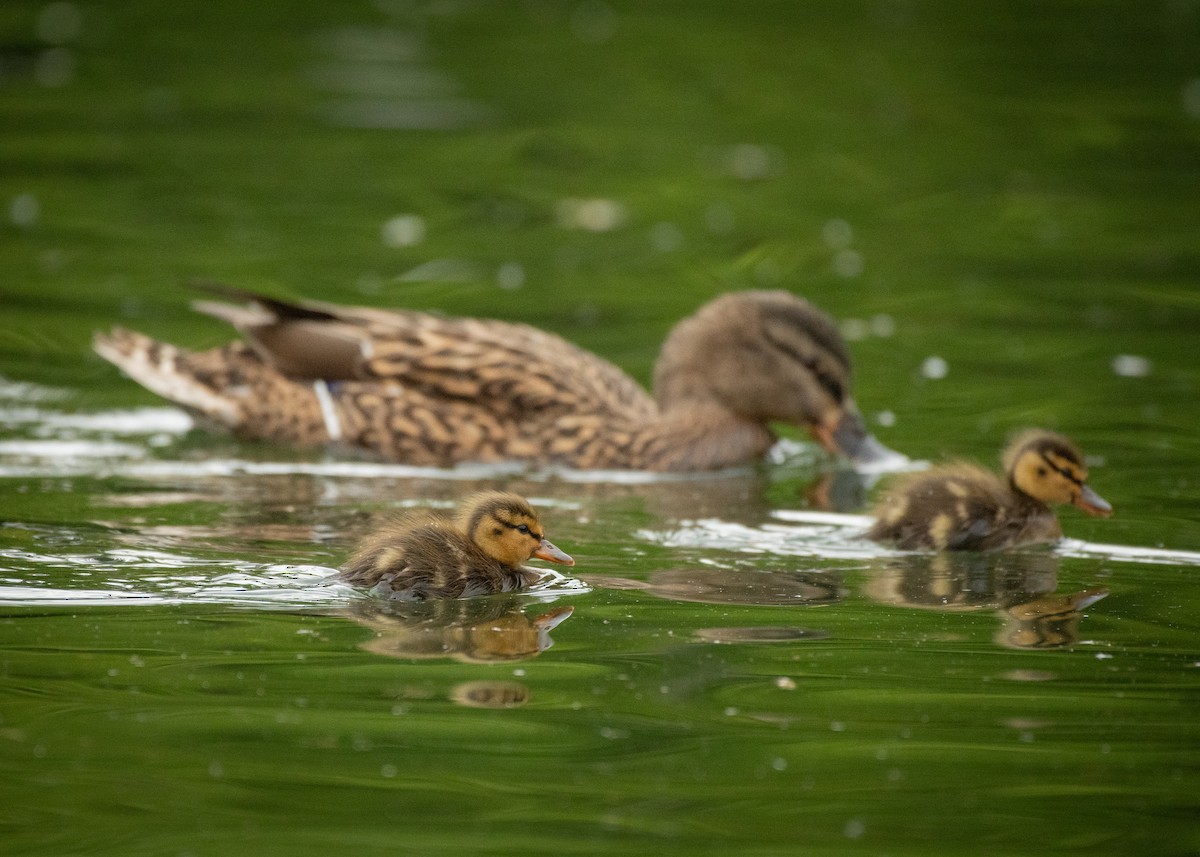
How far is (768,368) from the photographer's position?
27.9ft

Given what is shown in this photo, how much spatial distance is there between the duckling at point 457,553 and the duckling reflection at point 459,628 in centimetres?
5

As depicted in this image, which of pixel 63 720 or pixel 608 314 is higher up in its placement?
pixel 608 314

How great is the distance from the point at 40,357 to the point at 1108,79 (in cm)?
1015

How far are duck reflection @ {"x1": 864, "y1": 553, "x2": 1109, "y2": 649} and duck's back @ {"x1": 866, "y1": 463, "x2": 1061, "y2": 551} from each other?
57mm

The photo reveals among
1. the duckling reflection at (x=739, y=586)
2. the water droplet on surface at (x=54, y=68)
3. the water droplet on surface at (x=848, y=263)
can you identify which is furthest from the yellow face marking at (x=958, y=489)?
the water droplet on surface at (x=54, y=68)

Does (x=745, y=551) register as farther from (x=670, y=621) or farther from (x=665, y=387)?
(x=665, y=387)

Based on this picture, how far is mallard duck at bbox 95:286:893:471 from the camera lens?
26.9 feet

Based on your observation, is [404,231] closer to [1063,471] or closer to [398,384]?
[398,384]

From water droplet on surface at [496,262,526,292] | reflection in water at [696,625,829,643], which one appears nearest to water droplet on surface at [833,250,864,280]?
water droplet on surface at [496,262,526,292]

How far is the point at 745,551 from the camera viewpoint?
6.68 meters

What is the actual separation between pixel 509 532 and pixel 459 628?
0.42m

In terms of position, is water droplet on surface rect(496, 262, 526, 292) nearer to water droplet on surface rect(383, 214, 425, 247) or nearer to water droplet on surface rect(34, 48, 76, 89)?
water droplet on surface rect(383, 214, 425, 247)

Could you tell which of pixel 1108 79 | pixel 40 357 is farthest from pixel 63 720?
pixel 1108 79

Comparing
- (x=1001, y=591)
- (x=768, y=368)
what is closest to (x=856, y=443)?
(x=768, y=368)
